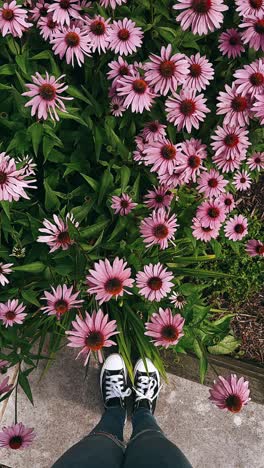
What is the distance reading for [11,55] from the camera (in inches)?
60.5

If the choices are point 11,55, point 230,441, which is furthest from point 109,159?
point 230,441

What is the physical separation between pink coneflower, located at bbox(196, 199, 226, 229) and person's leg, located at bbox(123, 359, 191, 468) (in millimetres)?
577

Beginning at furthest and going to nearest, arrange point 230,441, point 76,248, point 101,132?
point 230,441 < point 101,132 < point 76,248

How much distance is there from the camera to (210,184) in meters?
1.51

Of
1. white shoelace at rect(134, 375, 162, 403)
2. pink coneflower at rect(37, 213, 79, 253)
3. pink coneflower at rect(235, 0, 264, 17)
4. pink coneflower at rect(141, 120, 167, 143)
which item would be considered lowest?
white shoelace at rect(134, 375, 162, 403)

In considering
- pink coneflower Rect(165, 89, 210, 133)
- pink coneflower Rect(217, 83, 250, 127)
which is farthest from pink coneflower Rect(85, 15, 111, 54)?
pink coneflower Rect(217, 83, 250, 127)

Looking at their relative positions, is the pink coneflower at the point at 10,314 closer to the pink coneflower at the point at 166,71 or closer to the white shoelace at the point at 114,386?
the white shoelace at the point at 114,386

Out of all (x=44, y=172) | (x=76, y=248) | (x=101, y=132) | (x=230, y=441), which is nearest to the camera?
(x=76, y=248)

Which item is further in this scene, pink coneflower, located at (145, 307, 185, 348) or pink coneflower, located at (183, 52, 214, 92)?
pink coneflower, located at (183, 52, 214, 92)

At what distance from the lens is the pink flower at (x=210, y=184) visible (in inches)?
59.3

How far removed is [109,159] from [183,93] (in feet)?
1.11

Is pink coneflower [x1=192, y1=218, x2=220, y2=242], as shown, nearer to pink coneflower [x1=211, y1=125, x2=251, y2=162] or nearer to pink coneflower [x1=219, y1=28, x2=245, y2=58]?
pink coneflower [x1=211, y1=125, x2=251, y2=162]

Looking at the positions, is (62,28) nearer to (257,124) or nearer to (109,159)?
(109,159)

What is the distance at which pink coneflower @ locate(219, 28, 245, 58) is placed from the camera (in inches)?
56.2
